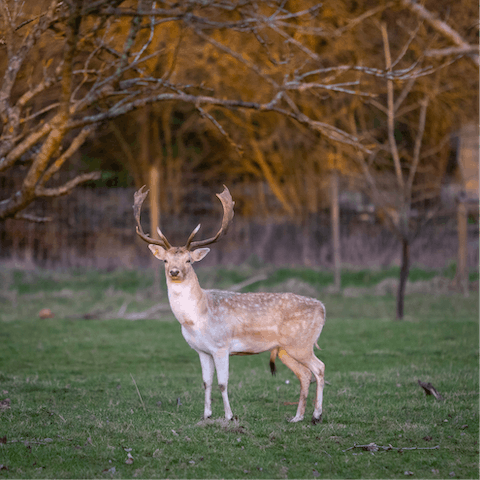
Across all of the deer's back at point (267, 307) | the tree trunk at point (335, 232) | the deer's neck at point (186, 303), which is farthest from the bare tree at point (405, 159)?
the deer's neck at point (186, 303)

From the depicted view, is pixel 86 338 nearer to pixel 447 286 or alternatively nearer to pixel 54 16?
pixel 54 16

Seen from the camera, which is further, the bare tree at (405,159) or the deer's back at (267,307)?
the bare tree at (405,159)

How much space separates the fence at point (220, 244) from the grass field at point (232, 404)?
3970 millimetres

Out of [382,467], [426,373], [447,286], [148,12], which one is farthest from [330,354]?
[447,286]

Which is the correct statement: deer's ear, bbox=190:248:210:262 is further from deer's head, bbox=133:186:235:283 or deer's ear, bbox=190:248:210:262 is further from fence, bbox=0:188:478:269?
fence, bbox=0:188:478:269

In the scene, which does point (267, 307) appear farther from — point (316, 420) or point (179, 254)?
point (316, 420)

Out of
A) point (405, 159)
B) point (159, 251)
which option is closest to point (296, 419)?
point (159, 251)

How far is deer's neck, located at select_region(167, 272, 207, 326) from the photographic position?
6.47 meters

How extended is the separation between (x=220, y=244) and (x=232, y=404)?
1136 cm

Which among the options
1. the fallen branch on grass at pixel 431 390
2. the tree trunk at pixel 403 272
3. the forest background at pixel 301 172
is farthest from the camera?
the forest background at pixel 301 172

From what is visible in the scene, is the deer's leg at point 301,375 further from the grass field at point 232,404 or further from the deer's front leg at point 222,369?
the deer's front leg at point 222,369

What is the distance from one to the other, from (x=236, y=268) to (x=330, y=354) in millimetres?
7755

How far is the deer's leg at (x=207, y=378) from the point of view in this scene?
658cm

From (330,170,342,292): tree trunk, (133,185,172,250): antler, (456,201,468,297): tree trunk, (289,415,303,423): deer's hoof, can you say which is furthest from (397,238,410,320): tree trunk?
(133,185,172,250): antler
